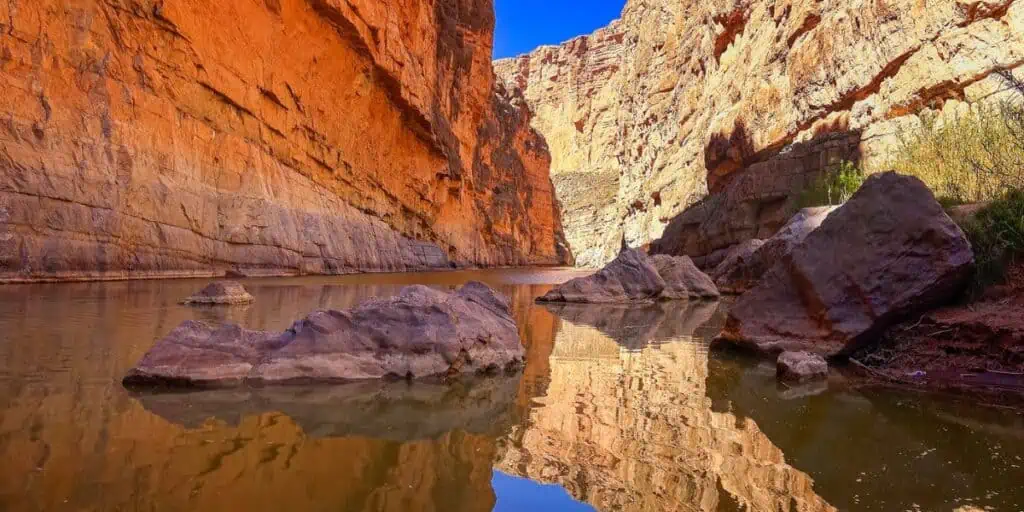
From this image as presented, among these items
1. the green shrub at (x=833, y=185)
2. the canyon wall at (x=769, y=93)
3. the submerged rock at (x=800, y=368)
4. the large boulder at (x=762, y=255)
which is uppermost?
the canyon wall at (x=769, y=93)

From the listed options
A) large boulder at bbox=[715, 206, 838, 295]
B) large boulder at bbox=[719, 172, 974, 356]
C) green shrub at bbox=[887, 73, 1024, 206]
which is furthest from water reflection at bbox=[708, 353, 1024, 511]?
large boulder at bbox=[715, 206, 838, 295]

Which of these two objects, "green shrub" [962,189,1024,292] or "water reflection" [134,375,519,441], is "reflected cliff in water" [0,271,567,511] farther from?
"green shrub" [962,189,1024,292]

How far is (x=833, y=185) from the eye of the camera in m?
23.3

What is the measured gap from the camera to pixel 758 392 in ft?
16.0

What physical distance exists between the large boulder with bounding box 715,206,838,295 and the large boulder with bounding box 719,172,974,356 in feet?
12.2

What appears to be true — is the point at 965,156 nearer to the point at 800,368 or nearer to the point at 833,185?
the point at 800,368

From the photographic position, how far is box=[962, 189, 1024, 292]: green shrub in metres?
5.86

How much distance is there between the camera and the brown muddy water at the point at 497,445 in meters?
2.57

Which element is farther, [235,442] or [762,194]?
[762,194]

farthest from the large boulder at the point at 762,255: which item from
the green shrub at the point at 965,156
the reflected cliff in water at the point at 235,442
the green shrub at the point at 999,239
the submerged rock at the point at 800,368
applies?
the reflected cliff in water at the point at 235,442

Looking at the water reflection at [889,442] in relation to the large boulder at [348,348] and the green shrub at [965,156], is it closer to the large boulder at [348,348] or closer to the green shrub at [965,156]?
the large boulder at [348,348]

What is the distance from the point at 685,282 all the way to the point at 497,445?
15.2 meters

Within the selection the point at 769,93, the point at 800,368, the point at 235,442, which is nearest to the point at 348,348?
the point at 235,442

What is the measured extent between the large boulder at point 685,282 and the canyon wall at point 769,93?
31.1 feet
